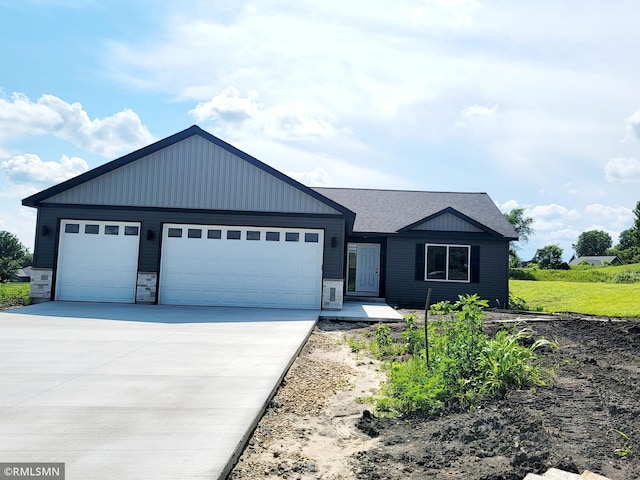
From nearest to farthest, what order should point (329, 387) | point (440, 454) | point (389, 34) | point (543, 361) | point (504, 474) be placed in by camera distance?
1. point (504, 474)
2. point (440, 454)
3. point (329, 387)
4. point (543, 361)
5. point (389, 34)

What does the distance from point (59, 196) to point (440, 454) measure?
13.0 meters

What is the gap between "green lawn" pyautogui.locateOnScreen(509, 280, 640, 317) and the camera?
1450 cm

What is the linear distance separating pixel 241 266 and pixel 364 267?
5.85 metres

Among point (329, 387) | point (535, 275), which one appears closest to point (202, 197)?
point (329, 387)

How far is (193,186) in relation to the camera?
511 inches

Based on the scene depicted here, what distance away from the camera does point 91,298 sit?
1289 centimetres

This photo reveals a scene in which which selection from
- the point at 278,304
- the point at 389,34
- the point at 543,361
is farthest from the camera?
the point at 278,304

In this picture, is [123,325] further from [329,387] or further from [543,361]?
[543,361]

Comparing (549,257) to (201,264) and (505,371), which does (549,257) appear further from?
(505,371)

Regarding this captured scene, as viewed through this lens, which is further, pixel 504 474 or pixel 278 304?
pixel 278 304

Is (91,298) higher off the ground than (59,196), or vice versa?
(59,196)

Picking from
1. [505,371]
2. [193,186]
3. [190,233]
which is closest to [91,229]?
[190,233]

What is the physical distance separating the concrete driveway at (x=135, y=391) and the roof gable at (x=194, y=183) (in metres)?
4.45

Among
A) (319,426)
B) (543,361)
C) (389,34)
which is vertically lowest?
(319,426)
